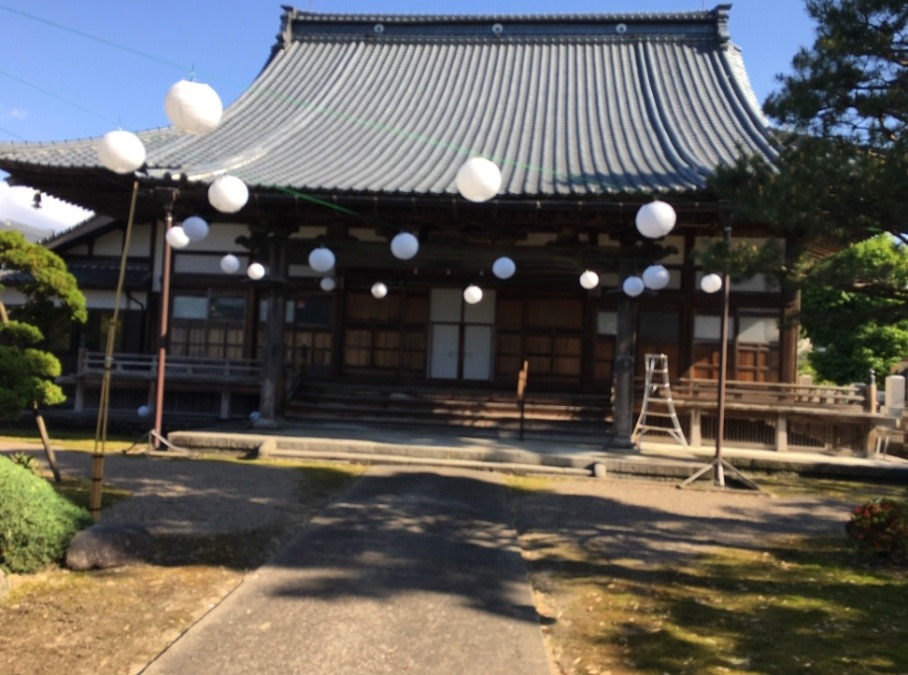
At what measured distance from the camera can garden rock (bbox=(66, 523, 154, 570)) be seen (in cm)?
516

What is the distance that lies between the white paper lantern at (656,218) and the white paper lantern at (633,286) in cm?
202

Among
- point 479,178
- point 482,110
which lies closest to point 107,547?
point 479,178

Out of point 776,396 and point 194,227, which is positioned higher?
point 194,227

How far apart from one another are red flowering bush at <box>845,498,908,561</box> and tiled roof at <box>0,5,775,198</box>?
218 inches

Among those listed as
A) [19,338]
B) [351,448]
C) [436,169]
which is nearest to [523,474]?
[351,448]

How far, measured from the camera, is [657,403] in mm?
13008

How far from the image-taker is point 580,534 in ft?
22.7

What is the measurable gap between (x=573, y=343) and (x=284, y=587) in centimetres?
1009

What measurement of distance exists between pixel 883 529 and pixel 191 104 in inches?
307

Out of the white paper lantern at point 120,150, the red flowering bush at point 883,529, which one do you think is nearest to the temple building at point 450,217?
the white paper lantern at point 120,150

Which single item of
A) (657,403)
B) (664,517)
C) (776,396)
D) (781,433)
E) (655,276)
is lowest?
(664,517)

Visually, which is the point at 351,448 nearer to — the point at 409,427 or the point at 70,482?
the point at 409,427

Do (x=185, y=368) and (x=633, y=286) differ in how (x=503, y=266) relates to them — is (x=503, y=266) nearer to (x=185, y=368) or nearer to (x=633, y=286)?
(x=633, y=286)

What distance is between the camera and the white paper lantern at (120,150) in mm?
6883
